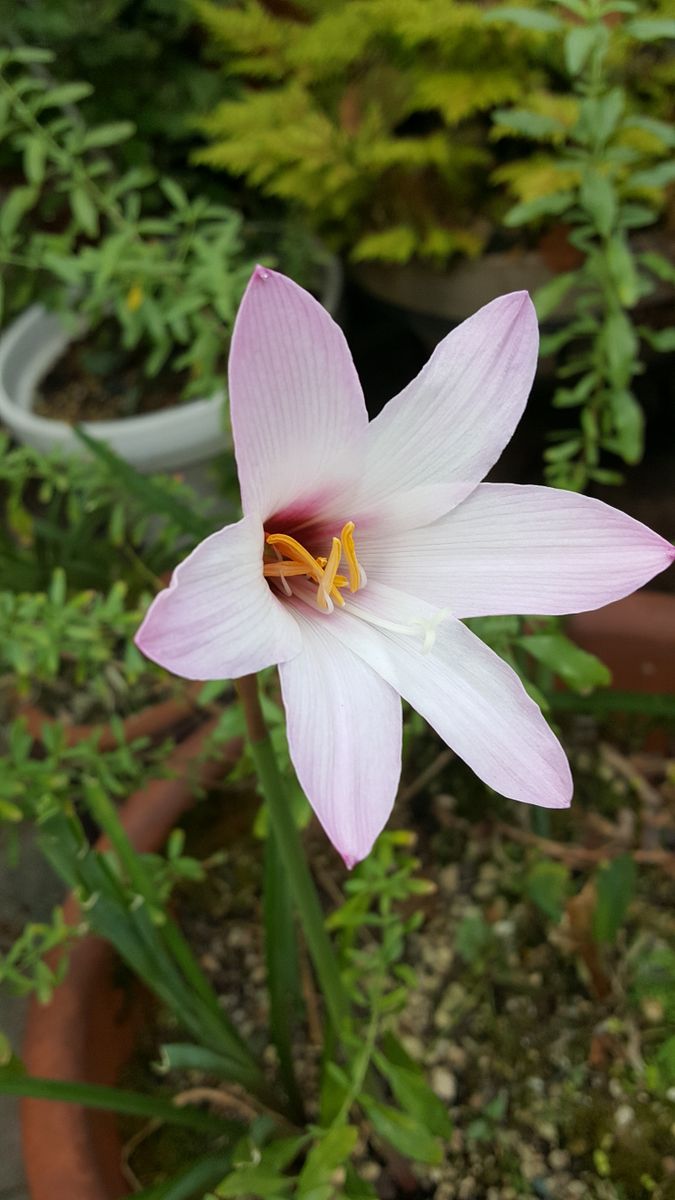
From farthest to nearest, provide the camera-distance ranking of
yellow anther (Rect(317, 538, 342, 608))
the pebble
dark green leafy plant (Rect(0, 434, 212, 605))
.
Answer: dark green leafy plant (Rect(0, 434, 212, 605)) < the pebble < yellow anther (Rect(317, 538, 342, 608))

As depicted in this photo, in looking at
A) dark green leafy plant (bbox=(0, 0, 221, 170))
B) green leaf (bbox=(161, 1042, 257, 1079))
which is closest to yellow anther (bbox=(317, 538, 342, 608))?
green leaf (bbox=(161, 1042, 257, 1079))

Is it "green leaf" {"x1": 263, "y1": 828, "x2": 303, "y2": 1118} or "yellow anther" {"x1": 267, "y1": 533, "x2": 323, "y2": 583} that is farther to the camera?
"green leaf" {"x1": 263, "y1": 828, "x2": 303, "y2": 1118}

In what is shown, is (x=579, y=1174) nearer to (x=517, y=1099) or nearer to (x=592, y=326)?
(x=517, y=1099)

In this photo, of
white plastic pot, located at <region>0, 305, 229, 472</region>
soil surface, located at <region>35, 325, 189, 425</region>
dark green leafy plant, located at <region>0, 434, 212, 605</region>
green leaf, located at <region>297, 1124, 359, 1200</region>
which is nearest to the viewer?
green leaf, located at <region>297, 1124, 359, 1200</region>

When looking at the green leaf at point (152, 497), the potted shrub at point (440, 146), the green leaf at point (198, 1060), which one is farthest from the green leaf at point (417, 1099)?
the potted shrub at point (440, 146)

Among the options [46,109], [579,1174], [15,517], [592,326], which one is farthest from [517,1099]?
[46,109]

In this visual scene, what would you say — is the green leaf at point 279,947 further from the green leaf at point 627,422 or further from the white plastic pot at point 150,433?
the white plastic pot at point 150,433

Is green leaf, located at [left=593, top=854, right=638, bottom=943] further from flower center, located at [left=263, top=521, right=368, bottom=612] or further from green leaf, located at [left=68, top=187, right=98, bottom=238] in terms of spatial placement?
green leaf, located at [left=68, top=187, right=98, bottom=238]
